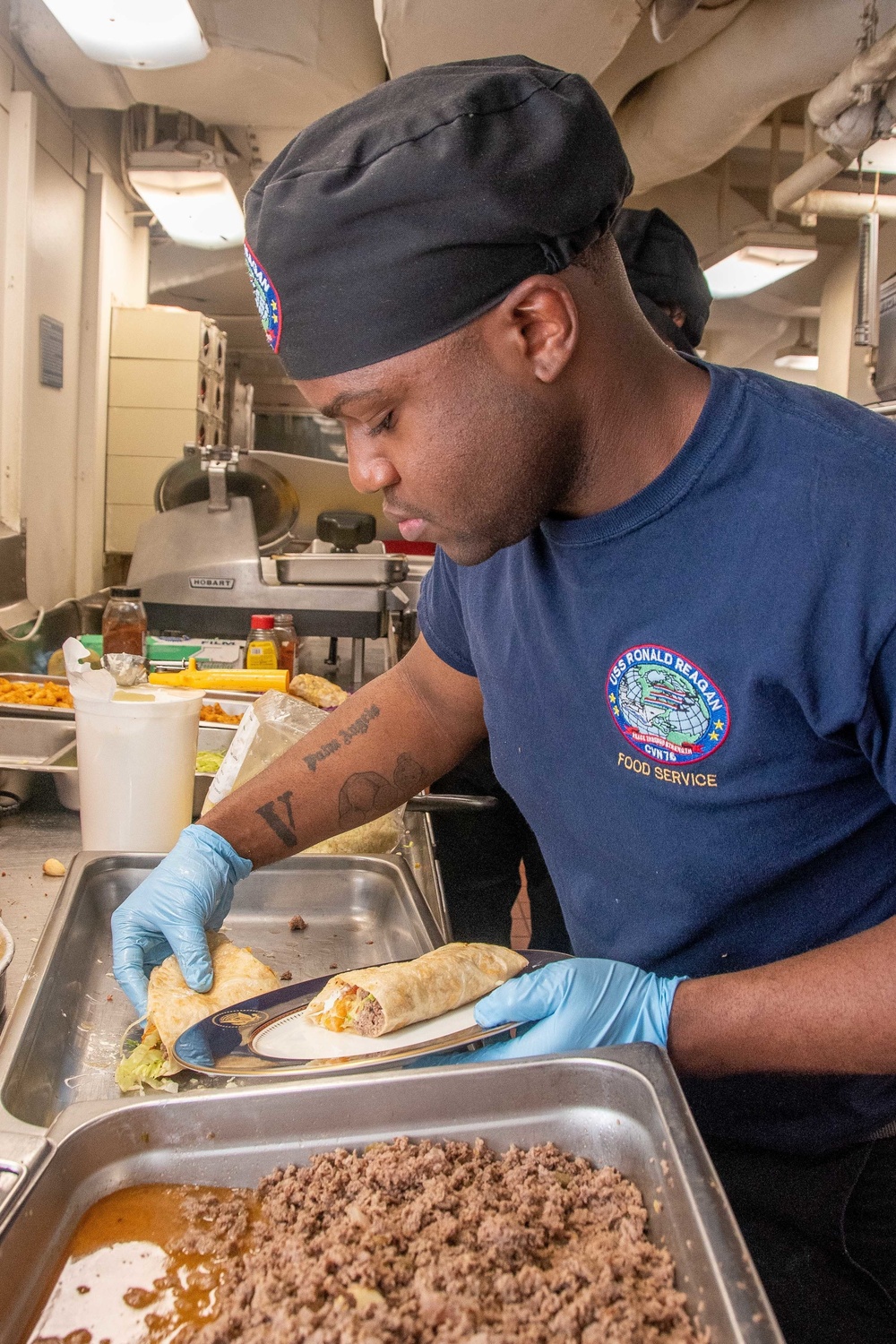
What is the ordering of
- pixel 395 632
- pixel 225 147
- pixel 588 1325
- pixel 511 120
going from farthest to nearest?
pixel 225 147 < pixel 395 632 < pixel 511 120 < pixel 588 1325

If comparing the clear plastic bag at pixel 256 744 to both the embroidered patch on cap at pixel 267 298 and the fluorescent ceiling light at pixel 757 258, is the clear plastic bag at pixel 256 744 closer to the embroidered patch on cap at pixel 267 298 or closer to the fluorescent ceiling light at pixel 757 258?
the embroidered patch on cap at pixel 267 298

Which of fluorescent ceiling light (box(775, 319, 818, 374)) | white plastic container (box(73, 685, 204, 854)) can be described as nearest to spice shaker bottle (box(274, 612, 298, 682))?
white plastic container (box(73, 685, 204, 854))

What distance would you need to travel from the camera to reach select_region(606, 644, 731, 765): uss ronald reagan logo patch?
1123 millimetres

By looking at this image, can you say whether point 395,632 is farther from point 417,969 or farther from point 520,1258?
point 520,1258

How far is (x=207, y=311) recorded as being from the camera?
10398 mm

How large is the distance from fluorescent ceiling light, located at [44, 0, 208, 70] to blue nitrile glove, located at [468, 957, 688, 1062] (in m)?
3.31

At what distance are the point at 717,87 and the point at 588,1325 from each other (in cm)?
507

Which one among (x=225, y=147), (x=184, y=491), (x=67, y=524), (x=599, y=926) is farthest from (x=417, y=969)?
(x=225, y=147)

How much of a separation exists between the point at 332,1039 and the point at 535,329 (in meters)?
0.79

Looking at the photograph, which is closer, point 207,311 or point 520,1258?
point 520,1258

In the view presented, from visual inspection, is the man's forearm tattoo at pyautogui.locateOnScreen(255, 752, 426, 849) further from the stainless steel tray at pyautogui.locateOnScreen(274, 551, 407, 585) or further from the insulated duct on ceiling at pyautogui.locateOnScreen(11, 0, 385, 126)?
the insulated duct on ceiling at pyautogui.locateOnScreen(11, 0, 385, 126)

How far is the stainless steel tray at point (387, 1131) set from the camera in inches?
31.2

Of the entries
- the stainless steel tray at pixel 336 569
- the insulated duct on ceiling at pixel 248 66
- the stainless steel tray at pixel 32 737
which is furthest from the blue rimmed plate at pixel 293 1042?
the insulated duct on ceiling at pixel 248 66

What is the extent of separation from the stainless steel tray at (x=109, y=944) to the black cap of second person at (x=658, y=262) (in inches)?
60.9
